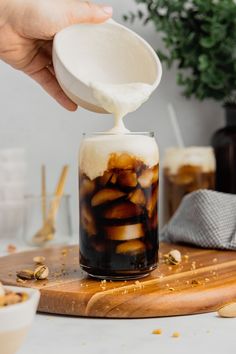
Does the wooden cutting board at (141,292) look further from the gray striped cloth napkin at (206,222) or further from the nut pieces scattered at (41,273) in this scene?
the gray striped cloth napkin at (206,222)

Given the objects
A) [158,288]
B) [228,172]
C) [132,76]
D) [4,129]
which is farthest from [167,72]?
[158,288]

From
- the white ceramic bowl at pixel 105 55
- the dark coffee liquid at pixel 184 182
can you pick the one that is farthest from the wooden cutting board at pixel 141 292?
the dark coffee liquid at pixel 184 182

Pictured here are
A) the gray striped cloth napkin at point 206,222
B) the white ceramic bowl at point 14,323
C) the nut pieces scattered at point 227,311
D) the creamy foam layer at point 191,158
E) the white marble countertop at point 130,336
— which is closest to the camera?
the white ceramic bowl at point 14,323

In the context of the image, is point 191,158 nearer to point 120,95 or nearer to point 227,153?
point 227,153

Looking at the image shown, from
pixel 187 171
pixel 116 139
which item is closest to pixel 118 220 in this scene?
pixel 116 139

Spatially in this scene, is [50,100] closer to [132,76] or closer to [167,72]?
Result: [167,72]

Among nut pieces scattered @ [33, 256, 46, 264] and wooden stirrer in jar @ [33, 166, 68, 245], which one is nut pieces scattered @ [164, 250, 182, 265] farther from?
wooden stirrer in jar @ [33, 166, 68, 245]

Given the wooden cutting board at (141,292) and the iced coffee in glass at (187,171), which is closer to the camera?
the wooden cutting board at (141,292)
